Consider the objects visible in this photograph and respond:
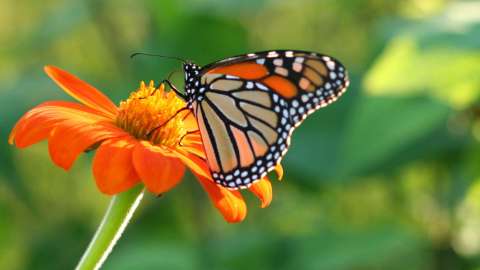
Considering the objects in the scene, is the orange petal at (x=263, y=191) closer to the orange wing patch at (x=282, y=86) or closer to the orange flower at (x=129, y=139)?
the orange flower at (x=129, y=139)

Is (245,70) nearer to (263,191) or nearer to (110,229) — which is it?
(263,191)

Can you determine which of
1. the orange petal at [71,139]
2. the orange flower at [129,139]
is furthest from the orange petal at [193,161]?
the orange petal at [71,139]

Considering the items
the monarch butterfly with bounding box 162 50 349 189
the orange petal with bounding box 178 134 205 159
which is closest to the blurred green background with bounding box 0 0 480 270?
the monarch butterfly with bounding box 162 50 349 189

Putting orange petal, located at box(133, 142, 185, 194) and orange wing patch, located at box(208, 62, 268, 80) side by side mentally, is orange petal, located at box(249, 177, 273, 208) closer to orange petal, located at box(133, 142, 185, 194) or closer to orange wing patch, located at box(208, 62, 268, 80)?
orange petal, located at box(133, 142, 185, 194)

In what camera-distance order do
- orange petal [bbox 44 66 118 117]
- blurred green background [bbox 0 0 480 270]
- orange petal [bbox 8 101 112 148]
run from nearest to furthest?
orange petal [bbox 8 101 112 148] < orange petal [bbox 44 66 118 117] < blurred green background [bbox 0 0 480 270]

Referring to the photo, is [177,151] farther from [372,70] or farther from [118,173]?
[372,70]

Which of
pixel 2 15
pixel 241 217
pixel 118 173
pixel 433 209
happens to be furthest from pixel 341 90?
A: pixel 2 15
